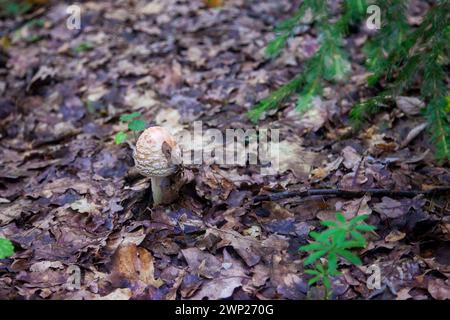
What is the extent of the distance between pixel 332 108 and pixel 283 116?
21.5 inches

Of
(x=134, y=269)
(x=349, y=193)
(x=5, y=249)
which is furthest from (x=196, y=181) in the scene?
(x=5, y=249)

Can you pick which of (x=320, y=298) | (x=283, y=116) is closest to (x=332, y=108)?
(x=283, y=116)

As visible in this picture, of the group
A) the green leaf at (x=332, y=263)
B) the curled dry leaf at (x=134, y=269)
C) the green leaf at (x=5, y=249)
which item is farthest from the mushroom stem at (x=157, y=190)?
the green leaf at (x=332, y=263)

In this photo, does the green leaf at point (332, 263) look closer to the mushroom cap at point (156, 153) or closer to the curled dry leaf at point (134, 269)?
the curled dry leaf at point (134, 269)

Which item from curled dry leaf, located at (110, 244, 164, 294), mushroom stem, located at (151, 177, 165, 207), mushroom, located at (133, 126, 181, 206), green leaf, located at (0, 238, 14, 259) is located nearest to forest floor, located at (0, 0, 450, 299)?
curled dry leaf, located at (110, 244, 164, 294)

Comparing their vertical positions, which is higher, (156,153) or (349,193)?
(156,153)

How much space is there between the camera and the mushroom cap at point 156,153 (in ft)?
11.6

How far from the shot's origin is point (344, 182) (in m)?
4.03

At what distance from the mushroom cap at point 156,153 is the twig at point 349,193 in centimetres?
85

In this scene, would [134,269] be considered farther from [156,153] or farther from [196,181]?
[196,181]

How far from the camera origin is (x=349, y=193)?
3.82m

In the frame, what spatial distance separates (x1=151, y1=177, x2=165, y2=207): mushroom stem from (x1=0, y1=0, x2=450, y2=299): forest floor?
14cm

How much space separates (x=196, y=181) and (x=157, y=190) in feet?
1.36

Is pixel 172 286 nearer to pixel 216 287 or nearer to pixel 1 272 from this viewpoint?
pixel 216 287
